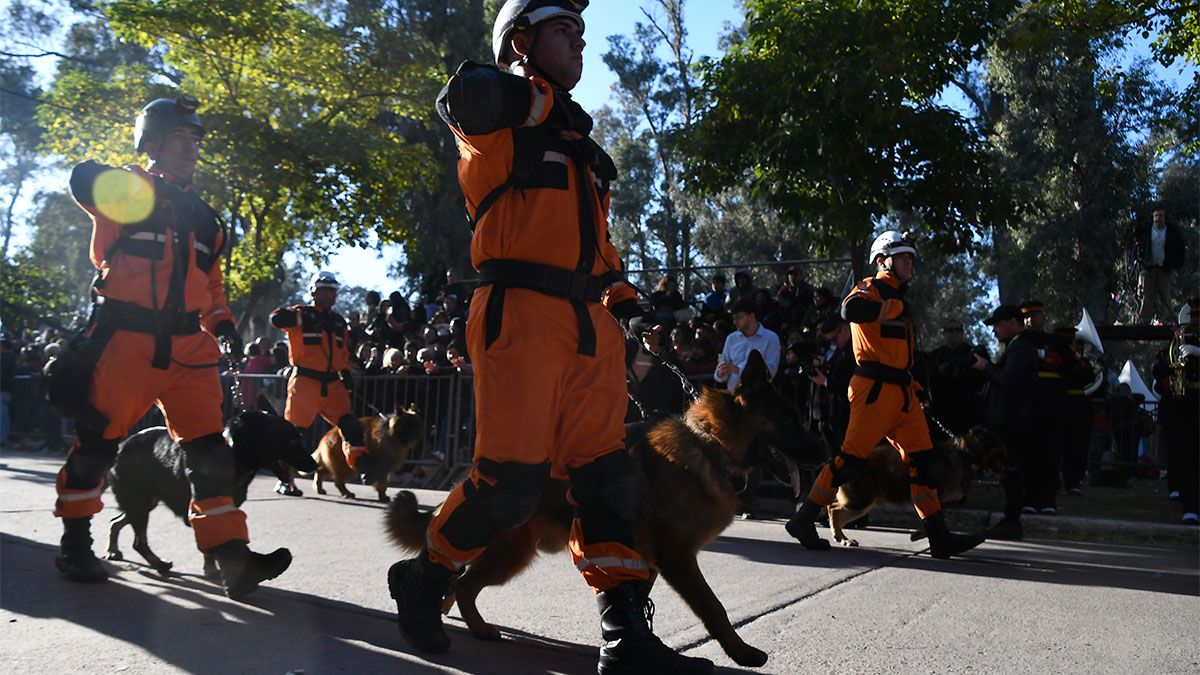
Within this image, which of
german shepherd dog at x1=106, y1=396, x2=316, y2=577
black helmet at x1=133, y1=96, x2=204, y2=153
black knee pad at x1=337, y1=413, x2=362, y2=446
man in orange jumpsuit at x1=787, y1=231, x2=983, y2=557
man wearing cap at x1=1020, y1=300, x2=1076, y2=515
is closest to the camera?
black helmet at x1=133, y1=96, x2=204, y2=153

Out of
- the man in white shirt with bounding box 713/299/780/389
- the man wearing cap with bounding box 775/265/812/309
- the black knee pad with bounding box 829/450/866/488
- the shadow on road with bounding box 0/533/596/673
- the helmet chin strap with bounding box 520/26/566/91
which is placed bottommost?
the shadow on road with bounding box 0/533/596/673

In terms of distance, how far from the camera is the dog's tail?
370 centimetres

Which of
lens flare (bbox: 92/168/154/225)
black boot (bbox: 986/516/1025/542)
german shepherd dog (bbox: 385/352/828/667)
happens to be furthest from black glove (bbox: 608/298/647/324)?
black boot (bbox: 986/516/1025/542)

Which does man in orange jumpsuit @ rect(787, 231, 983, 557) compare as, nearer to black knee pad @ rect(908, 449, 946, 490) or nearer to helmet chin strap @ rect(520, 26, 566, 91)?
black knee pad @ rect(908, 449, 946, 490)

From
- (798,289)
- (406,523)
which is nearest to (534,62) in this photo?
(406,523)

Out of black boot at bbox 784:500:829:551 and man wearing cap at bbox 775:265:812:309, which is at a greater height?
man wearing cap at bbox 775:265:812:309

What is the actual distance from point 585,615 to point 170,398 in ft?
7.02

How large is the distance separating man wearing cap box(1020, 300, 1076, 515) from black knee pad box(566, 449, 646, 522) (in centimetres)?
614

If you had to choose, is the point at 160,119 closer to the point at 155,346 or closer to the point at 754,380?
the point at 155,346

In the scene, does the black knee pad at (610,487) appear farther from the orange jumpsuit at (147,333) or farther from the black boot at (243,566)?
the orange jumpsuit at (147,333)

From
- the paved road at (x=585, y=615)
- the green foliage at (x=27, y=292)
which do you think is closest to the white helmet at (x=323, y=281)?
the paved road at (x=585, y=615)

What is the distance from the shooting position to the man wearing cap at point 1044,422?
8.07 m

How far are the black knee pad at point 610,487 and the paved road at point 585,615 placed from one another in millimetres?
593

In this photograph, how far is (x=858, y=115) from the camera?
33.4 ft
